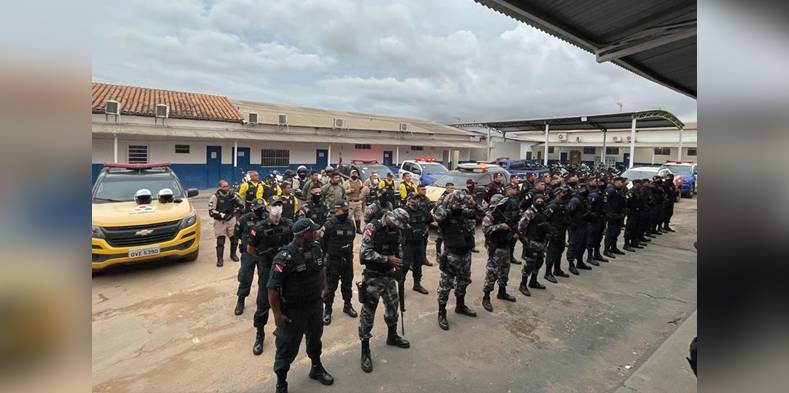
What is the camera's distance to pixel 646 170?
16.1m

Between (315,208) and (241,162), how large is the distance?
14.9 meters

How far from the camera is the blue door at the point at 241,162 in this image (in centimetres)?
2033

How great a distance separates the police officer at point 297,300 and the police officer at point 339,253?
131 centimetres

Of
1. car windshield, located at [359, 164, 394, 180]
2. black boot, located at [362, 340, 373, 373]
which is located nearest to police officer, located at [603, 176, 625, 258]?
black boot, located at [362, 340, 373, 373]

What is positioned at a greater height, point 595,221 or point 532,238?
point 595,221

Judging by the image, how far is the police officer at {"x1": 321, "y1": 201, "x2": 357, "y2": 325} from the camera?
5.18 meters

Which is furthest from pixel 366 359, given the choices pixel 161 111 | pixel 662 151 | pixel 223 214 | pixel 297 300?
pixel 662 151

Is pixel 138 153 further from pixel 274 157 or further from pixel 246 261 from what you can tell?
pixel 246 261

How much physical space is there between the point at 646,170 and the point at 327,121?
19.1m

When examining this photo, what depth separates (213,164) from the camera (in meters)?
19.7

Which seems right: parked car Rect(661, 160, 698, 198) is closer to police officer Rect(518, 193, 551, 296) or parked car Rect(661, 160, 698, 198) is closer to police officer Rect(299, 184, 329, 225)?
police officer Rect(518, 193, 551, 296)
